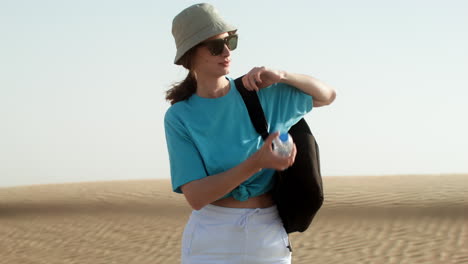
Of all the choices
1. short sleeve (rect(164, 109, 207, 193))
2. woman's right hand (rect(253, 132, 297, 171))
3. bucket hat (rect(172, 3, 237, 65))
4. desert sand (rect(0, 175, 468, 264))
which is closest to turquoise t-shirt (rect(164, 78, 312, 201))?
short sleeve (rect(164, 109, 207, 193))

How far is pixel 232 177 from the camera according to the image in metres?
2.82

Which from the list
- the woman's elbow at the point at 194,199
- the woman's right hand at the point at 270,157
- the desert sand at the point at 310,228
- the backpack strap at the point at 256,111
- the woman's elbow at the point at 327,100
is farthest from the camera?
the desert sand at the point at 310,228

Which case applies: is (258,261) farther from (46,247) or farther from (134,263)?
(46,247)

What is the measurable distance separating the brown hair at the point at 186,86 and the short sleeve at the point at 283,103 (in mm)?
345

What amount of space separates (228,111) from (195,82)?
27cm

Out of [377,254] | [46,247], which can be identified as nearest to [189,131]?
[377,254]

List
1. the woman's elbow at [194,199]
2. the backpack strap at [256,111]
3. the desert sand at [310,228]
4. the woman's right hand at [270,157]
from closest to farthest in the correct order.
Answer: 1. the woman's right hand at [270,157]
2. the woman's elbow at [194,199]
3. the backpack strap at [256,111]
4. the desert sand at [310,228]

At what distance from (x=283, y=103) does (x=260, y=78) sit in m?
0.18

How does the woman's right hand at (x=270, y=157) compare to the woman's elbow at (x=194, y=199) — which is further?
the woman's elbow at (x=194, y=199)

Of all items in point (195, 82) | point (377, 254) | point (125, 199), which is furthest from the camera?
point (125, 199)

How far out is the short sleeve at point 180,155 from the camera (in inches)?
120

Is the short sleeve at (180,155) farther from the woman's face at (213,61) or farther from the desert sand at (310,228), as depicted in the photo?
the desert sand at (310,228)

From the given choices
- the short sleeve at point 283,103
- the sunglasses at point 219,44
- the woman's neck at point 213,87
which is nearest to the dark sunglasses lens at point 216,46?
the sunglasses at point 219,44

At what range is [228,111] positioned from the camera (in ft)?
10.2
